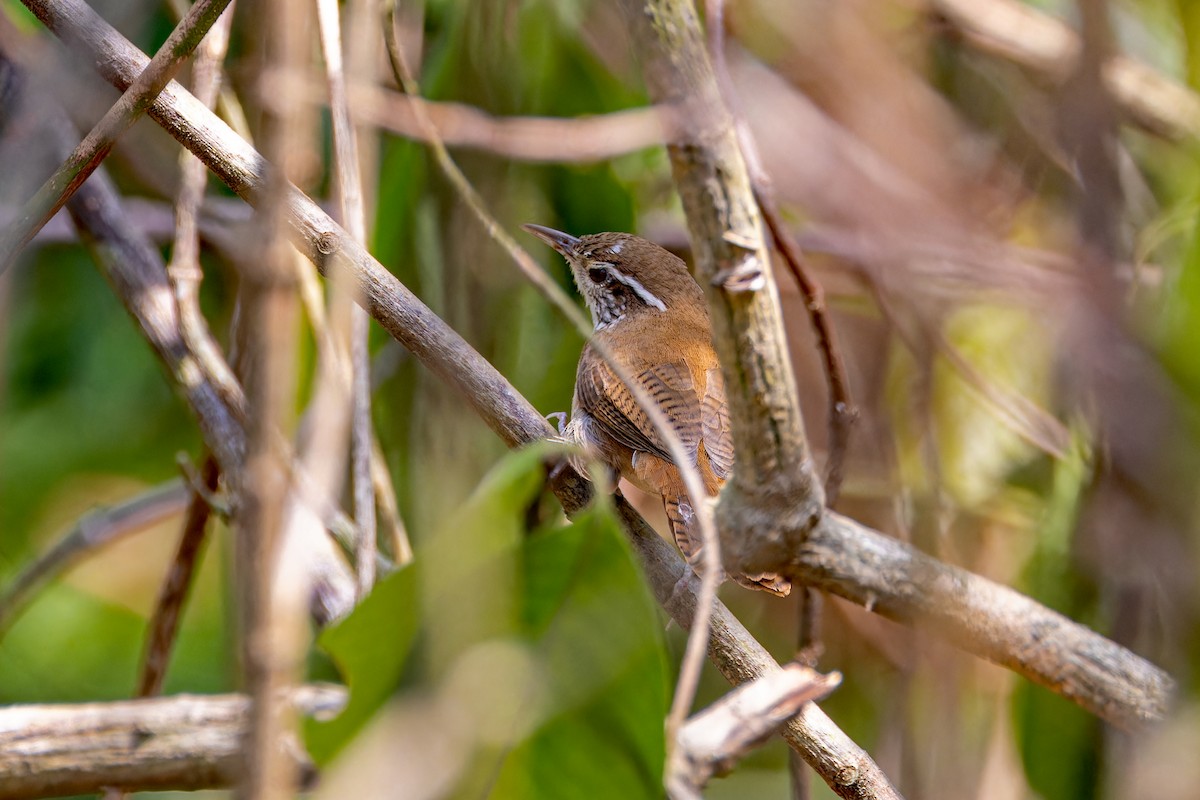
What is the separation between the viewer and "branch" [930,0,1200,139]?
3.50 metres

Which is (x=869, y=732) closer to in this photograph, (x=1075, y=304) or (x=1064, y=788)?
(x=1064, y=788)

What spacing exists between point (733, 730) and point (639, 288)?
1966mm

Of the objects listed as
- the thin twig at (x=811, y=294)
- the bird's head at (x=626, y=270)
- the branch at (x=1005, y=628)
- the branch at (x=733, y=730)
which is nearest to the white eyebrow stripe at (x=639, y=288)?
the bird's head at (x=626, y=270)

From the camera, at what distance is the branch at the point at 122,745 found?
148 centimetres

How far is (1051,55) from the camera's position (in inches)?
146

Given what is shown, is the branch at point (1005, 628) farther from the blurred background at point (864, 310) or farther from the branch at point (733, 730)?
the branch at point (733, 730)

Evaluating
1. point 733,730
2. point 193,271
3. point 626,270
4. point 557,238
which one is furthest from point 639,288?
point 733,730

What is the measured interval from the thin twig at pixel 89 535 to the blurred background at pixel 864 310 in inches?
2.7

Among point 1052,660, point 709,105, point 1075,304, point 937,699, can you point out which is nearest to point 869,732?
point 937,699

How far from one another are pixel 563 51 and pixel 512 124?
26 cm

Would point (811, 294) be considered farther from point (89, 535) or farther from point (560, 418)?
point (89, 535)

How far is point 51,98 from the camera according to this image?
2146 mm

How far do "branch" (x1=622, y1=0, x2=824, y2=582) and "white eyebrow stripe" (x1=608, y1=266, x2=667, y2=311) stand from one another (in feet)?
4.75

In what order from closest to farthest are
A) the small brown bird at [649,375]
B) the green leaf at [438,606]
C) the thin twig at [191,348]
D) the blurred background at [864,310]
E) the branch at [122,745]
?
the green leaf at [438,606]
the branch at [122,745]
the thin twig at [191,348]
the small brown bird at [649,375]
the blurred background at [864,310]
